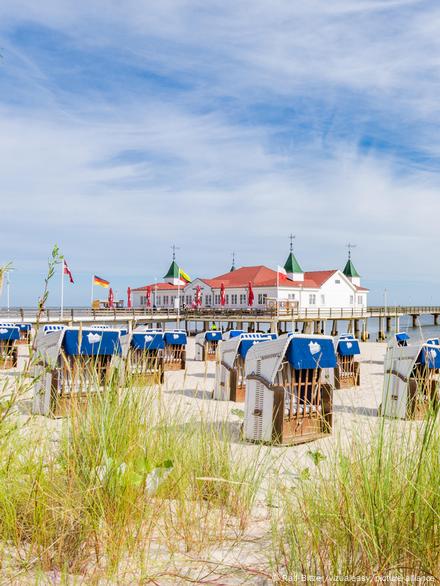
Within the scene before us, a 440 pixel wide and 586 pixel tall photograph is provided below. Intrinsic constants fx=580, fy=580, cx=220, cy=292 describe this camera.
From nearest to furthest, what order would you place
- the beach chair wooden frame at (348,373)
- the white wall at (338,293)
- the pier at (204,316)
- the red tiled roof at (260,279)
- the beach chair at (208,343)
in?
the beach chair wooden frame at (348,373)
the beach chair at (208,343)
the pier at (204,316)
the red tiled roof at (260,279)
the white wall at (338,293)

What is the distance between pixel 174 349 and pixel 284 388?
10.8 metres

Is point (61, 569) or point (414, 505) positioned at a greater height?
point (414, 505)

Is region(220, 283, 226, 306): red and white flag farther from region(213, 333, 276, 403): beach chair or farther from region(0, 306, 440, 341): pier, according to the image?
region(213, 333, 276, 403): beach chair

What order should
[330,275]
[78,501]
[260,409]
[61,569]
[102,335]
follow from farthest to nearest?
[330,275], [102,335], [260,409], [78,501], [61,569]

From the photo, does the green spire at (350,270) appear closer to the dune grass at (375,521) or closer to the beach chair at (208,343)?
the beach chair at (208,343)

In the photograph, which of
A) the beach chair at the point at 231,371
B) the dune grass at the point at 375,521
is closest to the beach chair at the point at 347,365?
the beach chair at the point at 231,371

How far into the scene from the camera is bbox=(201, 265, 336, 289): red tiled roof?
50888mm

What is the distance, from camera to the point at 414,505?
2.52 m

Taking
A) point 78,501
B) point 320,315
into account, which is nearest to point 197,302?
point 320,315

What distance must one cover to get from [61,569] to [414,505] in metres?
1.63

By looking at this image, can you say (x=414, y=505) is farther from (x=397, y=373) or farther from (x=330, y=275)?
(x=330, y=275)

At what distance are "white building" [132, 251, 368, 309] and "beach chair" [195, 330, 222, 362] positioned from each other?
25764 mm

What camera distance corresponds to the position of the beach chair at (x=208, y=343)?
20.6m

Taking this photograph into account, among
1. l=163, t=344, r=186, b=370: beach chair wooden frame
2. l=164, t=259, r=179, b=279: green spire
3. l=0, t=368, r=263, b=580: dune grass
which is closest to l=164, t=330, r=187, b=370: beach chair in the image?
l=163, t=344, r=186, b=370: beach chair wooden frame
